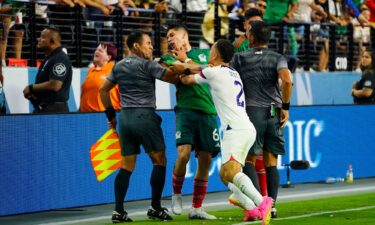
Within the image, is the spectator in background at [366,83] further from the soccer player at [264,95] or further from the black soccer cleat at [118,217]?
the black soccer cleat at [118,217]

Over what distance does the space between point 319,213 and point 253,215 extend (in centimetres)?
181

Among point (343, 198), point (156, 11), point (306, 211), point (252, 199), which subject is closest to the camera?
point (252, 199)

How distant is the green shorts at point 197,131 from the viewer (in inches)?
554

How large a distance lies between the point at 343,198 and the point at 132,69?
4.76 meters

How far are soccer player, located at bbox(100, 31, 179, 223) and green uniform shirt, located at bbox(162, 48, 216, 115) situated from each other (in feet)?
1.33

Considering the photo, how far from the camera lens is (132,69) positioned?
13.8m

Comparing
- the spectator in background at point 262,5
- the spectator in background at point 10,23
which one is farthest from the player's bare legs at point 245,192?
the spectator in background at point 262,5

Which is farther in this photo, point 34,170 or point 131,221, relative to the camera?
point 34,170

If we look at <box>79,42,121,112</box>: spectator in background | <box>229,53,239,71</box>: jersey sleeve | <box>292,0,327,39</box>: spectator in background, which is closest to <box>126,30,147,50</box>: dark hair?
<box>229,53,239,71</box>: jersey sleeve

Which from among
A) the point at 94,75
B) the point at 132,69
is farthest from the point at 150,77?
the point at 94,75

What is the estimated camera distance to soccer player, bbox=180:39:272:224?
12.5 metres

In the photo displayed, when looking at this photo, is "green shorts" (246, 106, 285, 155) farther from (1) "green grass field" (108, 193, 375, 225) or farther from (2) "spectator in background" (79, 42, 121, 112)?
(2) "spectator in background" (79, 42, 121, 112)

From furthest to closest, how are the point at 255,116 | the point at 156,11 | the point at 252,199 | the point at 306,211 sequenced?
the point at 156,11 → the point at 306,211 → the point at 255,116 → the point at 252,199

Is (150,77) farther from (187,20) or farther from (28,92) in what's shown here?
(187,20)
